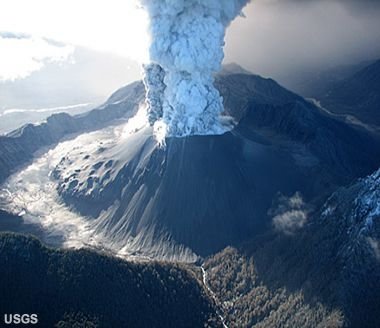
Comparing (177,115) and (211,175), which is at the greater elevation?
(177,115)

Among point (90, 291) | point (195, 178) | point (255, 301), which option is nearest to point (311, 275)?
point (255, 301)

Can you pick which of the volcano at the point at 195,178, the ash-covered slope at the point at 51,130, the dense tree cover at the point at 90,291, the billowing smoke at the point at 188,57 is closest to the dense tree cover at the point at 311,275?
the dense tree cover at the point at 90,291

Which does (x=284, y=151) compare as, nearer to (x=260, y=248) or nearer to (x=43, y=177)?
(x=260, y=248)

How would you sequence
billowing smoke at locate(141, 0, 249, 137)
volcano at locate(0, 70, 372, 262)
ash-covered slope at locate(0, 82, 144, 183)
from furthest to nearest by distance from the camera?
1. ash-covered slope at locate(0, 82, 144, 183)
2. billowing smoke at locate(141, 0, 249, 137)
3. volcano at locate(0, 70, 372, 262)

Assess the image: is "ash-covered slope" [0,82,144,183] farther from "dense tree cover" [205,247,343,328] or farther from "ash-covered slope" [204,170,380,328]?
"ash-covered slope" [204,170,380,328]

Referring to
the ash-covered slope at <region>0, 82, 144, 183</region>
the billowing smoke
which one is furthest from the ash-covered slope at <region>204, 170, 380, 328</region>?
the ash-covered slope at <region>0, 82, 144, 183</region>

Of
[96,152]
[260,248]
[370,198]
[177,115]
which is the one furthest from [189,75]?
[370,198]
